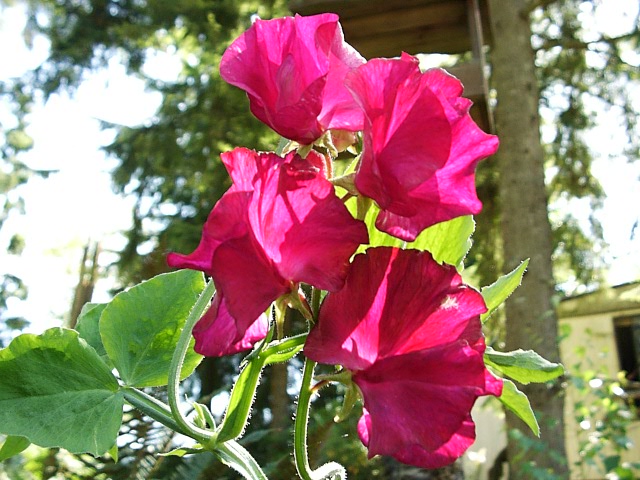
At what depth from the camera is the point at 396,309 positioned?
0.30 m

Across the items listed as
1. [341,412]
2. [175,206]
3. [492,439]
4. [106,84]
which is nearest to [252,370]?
[341,412]

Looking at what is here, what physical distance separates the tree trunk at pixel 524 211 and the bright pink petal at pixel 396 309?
3276 millimetres

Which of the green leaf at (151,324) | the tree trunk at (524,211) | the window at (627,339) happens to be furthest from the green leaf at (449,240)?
the window at (627,339)

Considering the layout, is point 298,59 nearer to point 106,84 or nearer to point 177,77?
point 177,77

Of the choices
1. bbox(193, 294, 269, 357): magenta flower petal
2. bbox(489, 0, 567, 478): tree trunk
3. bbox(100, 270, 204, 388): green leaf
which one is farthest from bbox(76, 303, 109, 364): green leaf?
bbox(489, 0, 567, 478): tree trunk

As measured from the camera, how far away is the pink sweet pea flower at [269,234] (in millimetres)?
285

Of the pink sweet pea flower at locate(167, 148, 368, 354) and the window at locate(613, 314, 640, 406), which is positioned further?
the window at locate(613, 314, 640, 406)

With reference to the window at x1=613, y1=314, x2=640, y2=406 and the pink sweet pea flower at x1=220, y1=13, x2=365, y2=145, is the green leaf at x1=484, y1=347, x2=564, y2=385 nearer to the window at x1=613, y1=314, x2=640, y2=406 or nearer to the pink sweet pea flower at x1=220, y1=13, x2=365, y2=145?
the pink sweet pea flower at x1=220, y1=13, x2=365, y2=145

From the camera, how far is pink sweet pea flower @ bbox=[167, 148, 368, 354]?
0.94 ft

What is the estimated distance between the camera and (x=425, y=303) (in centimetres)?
29

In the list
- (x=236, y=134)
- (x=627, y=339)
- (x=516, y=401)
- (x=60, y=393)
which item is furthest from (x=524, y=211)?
(x=627, y=339)

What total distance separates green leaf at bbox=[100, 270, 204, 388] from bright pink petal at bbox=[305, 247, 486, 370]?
0.40 ft

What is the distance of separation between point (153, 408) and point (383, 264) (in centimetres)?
13

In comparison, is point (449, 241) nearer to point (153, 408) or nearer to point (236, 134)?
point (153, 408)
